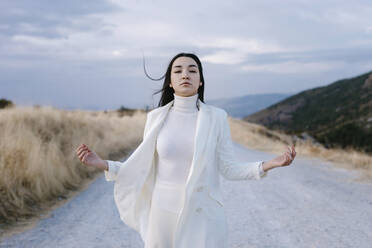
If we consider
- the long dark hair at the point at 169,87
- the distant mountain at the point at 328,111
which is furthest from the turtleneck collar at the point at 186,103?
the distant mountain at the point at 328,111

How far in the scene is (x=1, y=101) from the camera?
71.7ft

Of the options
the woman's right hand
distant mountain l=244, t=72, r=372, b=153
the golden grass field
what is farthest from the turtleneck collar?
distant mountain l=244, t=72, r=372, b=153

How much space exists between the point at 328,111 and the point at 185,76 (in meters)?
71.6

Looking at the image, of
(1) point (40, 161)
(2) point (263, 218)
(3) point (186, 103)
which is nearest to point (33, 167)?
(1) point (40, 161)

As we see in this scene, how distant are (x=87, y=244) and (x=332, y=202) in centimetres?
423

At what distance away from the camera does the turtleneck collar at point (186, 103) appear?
3.12 metres

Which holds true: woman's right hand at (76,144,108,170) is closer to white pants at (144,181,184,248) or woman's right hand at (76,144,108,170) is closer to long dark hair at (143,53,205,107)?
white pants at (144,181,184,248)

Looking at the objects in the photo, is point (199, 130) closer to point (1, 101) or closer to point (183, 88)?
point (183, 88)

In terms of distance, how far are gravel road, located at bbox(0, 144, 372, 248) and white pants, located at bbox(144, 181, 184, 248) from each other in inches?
87.6

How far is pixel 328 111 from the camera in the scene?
70.6m

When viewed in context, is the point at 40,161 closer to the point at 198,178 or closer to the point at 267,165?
the point at 198,178

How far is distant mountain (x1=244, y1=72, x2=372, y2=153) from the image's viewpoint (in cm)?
4493

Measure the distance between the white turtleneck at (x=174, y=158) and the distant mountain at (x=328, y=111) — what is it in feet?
99.6

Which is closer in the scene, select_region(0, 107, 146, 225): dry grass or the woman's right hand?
the woman's right hand
